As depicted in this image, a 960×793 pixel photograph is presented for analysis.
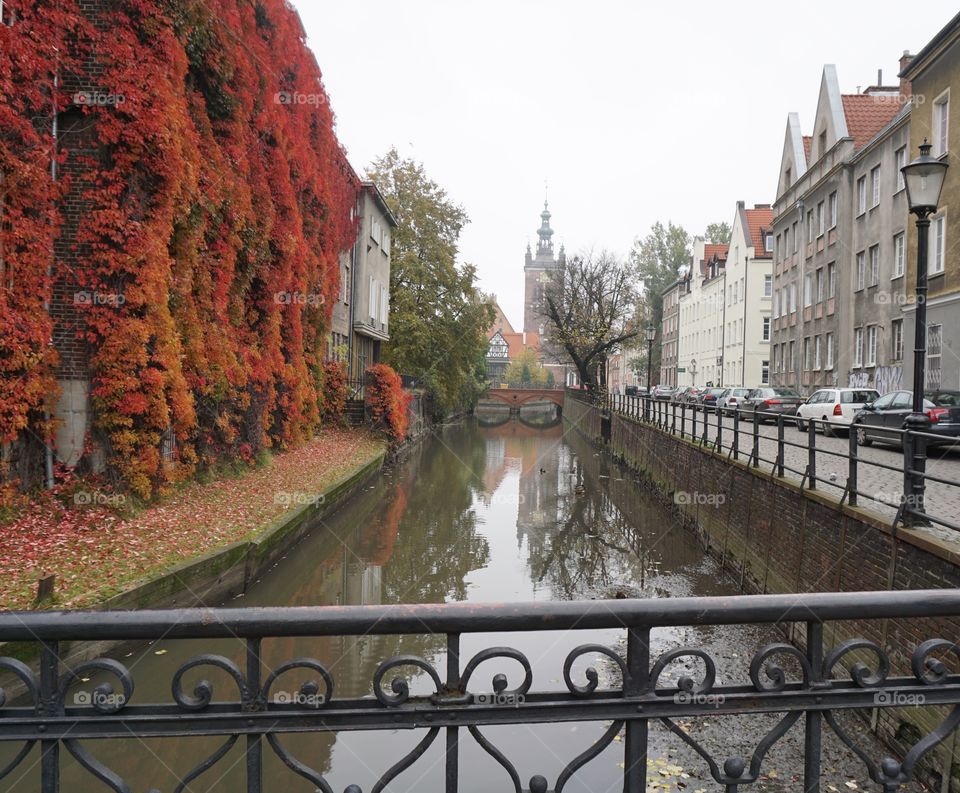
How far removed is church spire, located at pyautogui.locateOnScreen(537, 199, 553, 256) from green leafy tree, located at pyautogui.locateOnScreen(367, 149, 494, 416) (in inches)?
4362

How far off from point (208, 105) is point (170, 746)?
12.8 m

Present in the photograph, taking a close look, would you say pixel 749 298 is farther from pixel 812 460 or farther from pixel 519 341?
pixel 519 341

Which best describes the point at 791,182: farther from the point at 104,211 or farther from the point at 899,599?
the point at 899,599

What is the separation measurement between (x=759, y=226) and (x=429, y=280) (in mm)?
27720

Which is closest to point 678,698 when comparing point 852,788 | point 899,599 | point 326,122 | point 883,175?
point 899,599

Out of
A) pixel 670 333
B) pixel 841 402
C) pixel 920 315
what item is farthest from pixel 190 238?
pixel 670 333

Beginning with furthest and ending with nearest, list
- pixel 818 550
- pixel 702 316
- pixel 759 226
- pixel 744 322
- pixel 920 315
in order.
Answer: pixel 702 316, pixel 759 226, pixel 744 322, pixel 818 550, pixel 920 315

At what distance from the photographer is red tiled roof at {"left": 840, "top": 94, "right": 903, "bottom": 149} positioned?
33606 millimetres

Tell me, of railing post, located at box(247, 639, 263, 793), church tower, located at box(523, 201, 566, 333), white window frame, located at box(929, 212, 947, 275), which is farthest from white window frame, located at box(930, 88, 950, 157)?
church tower, located at box(523, 201, 566, 333)

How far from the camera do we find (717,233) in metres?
78.2

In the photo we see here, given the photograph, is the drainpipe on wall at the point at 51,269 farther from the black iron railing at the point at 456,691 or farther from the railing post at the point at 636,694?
the railing post at the point at 636,694

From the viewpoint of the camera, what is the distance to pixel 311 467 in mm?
19438

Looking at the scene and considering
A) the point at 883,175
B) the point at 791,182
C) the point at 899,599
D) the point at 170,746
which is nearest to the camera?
the point at 899,599

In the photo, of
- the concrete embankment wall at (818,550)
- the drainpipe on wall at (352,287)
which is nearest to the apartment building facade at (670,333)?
the drainpipe on wall at (352,287)
